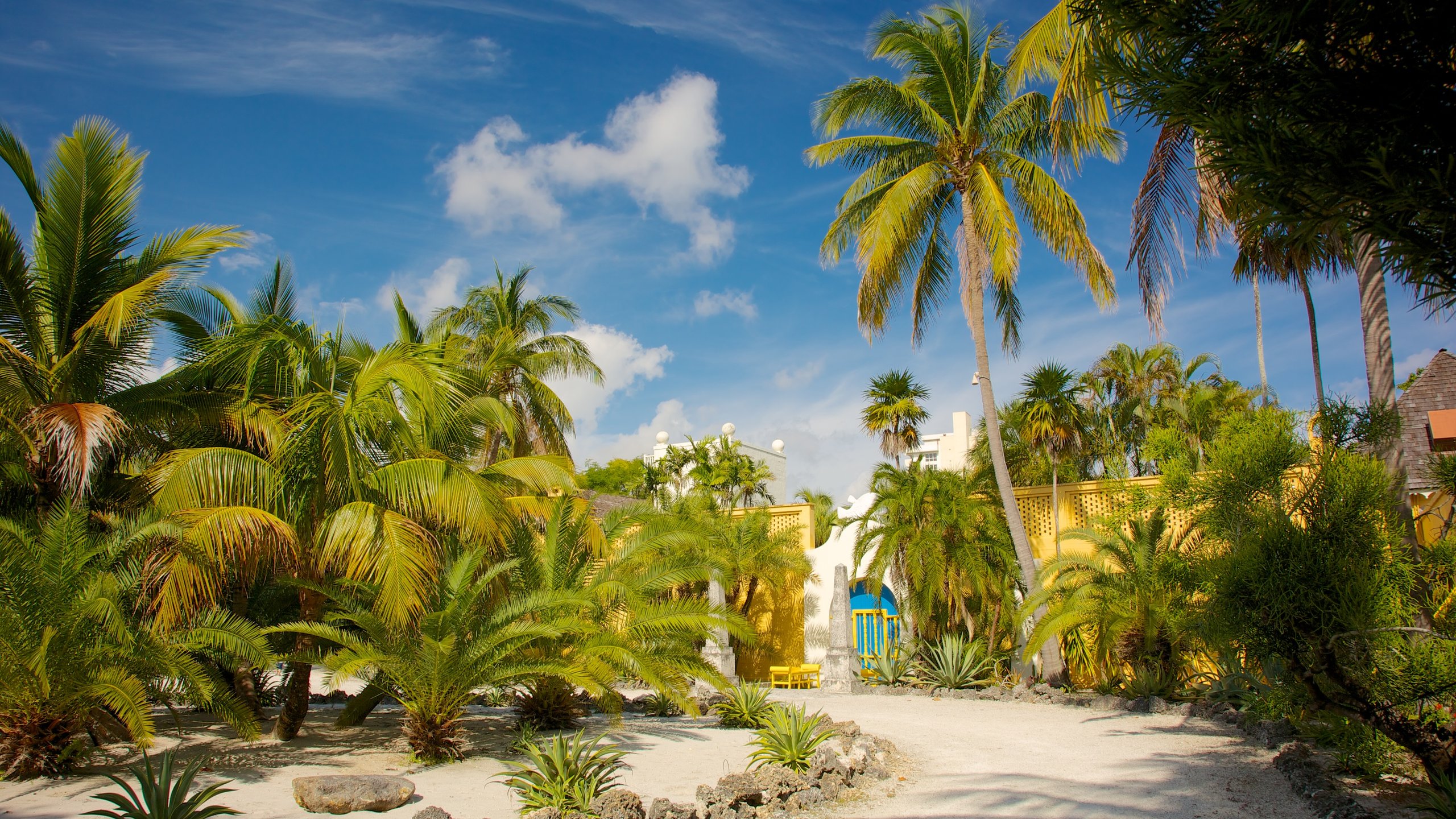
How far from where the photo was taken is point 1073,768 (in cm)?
821

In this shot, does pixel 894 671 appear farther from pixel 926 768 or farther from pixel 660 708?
pixel 926 768

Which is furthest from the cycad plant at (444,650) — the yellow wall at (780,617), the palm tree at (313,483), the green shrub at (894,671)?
the yellow wall at (780,617)

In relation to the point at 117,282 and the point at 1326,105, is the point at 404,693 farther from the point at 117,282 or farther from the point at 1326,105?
the point at 1326,105

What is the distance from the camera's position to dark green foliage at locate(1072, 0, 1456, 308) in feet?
13.0

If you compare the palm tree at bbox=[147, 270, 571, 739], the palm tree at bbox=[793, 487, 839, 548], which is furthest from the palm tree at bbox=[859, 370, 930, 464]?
the palm tree at bbox=[147, 270, 571, 739]

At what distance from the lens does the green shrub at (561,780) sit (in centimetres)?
619

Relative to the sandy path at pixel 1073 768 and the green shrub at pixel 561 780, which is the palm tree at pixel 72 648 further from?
the sandy path at pixel 1073 768

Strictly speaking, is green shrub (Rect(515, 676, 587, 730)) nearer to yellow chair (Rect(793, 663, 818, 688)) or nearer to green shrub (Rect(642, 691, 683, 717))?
green shrub (Rect(642, 691, 683, 717))

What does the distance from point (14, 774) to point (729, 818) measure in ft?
18.8

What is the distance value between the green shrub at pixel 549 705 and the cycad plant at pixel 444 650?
151 centimetres

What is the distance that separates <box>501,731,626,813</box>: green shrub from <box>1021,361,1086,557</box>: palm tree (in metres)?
10.8

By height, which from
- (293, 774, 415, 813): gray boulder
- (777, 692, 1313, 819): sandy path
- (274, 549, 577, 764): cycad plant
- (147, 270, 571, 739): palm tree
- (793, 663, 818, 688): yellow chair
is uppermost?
(147, 270, 571, 739): palm tree

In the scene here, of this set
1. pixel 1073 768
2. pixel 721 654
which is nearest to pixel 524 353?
pixel 721 654

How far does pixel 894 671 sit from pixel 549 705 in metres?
7.64
